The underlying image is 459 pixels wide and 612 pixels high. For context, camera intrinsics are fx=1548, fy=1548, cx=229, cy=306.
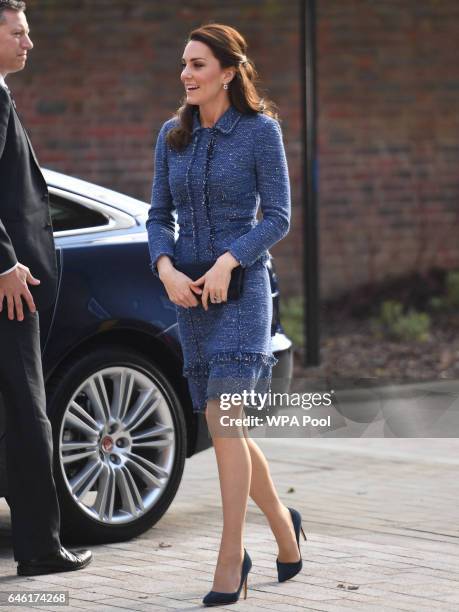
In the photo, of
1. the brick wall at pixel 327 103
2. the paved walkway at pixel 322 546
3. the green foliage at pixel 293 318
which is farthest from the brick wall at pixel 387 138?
the paved walkway at pixel 322 546

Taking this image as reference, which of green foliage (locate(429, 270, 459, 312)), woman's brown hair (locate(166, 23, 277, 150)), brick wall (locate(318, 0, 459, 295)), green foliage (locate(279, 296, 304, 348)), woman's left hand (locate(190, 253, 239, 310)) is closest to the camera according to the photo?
woman's left hand (locate(190, 253, 239, 310))

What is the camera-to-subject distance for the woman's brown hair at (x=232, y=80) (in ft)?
17.0

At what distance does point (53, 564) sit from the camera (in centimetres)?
563

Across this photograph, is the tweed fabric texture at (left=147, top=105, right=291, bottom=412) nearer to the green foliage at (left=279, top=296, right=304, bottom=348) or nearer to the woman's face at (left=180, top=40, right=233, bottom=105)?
the woman's face at (left=180, top=40, right=233, bottom=105)

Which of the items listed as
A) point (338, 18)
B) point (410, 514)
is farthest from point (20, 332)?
point (338, 18)

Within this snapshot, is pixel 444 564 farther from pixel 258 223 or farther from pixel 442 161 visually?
pixel 442 161

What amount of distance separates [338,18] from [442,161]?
5.33ft

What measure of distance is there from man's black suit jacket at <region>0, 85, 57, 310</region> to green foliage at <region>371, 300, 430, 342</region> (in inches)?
279

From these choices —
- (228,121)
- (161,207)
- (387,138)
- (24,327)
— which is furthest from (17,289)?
(387,138)

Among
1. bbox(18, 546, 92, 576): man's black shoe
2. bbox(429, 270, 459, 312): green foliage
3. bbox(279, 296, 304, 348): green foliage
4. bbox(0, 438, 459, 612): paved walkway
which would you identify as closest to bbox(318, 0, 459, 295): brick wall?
bbox(429, 270, 459, 312): green foliage

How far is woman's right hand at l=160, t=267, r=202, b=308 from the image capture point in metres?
5.13

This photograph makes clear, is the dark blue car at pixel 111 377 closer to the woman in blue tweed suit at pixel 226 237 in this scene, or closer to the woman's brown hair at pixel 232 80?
the woman in blue tweed suit at pixel 226 237

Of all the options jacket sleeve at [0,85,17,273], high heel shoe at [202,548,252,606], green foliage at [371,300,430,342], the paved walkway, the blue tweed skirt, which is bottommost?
green foliage at [371,300,430,342]

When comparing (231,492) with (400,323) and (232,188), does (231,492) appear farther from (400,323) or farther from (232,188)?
(400,323)
